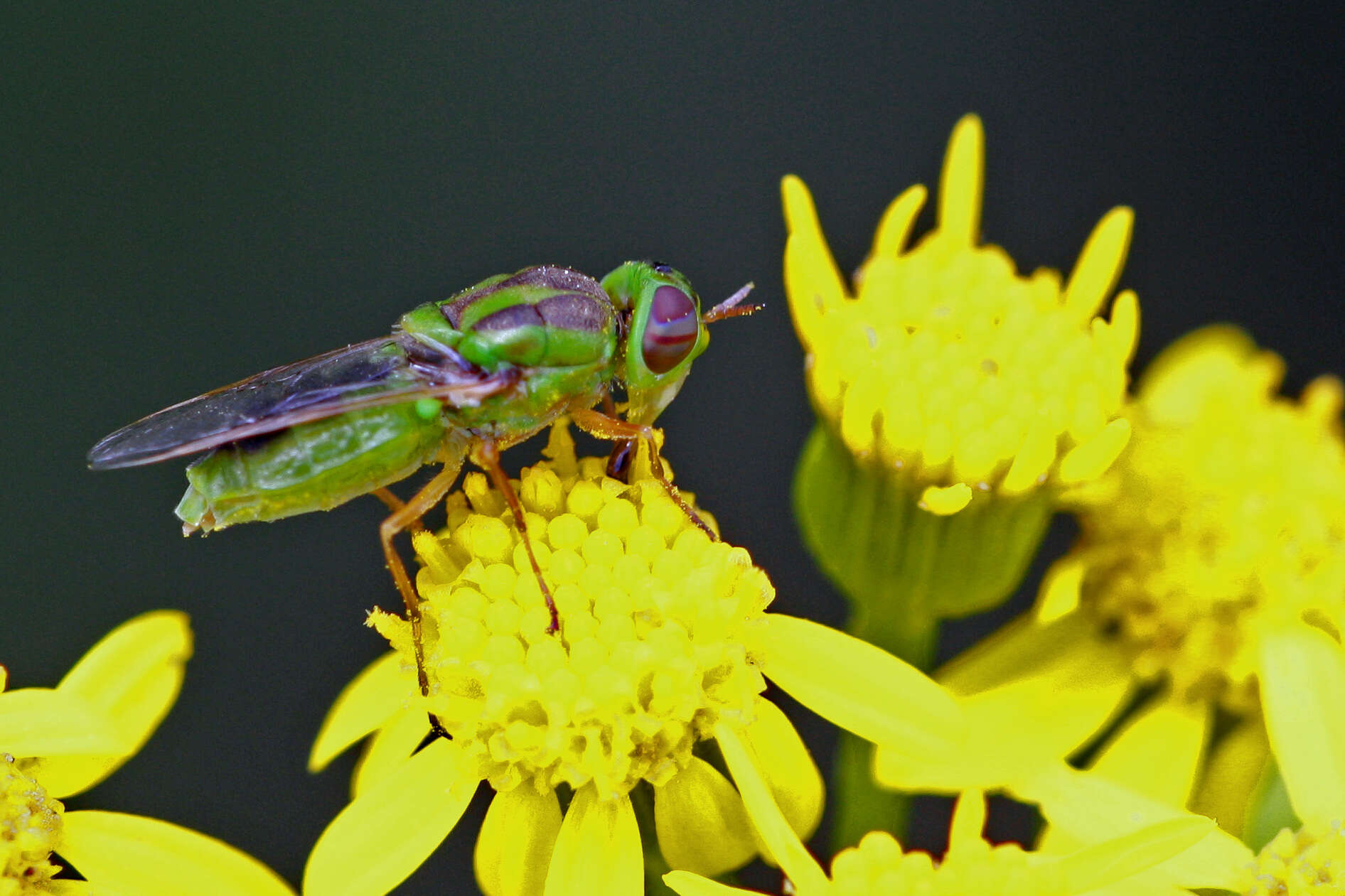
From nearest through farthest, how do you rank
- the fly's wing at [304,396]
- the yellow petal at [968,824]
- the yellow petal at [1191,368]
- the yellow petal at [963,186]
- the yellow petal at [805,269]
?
the yellow petal at [968,824] → the fly's wing at [304,396] → the yellow petal at [805,269] → the yellow petal at [963,186] → the yellow petal at [1191,368]

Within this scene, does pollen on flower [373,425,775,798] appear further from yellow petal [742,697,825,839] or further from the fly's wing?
the fly's wing

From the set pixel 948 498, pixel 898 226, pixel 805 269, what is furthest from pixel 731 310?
pixel 948 498

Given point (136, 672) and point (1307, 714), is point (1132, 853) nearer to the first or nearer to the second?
point (1307, 714)

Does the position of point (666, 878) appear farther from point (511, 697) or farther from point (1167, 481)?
point (1167, 481)

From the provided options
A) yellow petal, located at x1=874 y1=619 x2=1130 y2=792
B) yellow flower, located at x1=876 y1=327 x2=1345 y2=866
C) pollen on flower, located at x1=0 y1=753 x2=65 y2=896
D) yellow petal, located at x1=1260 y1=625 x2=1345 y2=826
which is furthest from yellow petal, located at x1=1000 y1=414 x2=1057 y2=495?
pollen on flower, located at x1=0 y1=753 x2=65 y2=896

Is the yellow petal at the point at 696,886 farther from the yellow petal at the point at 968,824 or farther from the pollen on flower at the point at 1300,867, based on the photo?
the pollen on flower at the point at 1300,867

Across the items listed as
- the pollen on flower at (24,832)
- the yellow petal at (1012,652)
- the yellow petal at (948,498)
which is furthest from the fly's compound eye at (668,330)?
the pollen on flower at (24,832)
